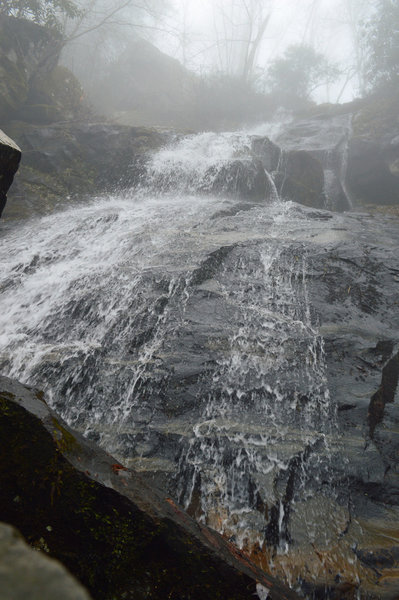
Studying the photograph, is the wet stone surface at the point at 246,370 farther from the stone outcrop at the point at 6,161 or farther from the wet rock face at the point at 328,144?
the wet rock face at the point at 328,144

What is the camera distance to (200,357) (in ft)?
14.4

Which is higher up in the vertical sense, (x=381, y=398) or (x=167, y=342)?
(x=167, y=342)

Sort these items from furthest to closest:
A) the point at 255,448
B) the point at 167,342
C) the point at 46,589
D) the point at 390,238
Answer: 1. the point at 390,238
2. the point at 167,342
3. the point at 255,448
4. the point at 46,589

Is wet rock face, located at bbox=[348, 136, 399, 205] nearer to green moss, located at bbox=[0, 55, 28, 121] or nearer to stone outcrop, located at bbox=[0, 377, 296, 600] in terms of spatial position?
green moss, located at bbox=[0, 55, 28, 121]

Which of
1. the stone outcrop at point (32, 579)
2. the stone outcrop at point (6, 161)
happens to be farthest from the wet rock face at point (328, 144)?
the stone outcrop at point (32, 579)

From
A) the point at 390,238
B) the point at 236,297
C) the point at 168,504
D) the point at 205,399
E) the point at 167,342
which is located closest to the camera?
the point at 168,504

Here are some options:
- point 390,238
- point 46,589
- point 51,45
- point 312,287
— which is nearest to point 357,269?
point 312,287

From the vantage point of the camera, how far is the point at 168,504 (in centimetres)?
219

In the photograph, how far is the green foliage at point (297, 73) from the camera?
22.1 meters

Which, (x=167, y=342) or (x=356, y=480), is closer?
(x=356, y=480)

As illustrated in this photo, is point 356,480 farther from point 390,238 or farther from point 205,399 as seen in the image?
point 390,238

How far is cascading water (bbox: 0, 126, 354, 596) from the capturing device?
332 centimetres

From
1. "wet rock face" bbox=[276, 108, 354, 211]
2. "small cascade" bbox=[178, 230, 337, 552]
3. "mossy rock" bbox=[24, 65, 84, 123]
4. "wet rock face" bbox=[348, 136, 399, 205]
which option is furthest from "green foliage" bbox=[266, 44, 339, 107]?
"small cascade" bbox=[178, 230, 337, 552]

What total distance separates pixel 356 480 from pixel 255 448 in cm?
111
